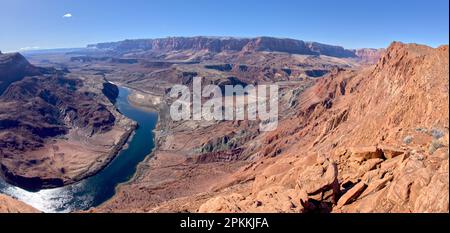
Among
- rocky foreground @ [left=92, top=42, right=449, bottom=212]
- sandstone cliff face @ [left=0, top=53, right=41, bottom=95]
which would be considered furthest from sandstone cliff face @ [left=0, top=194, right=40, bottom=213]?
sandstone cliff face @ [left=0, top=53, right=41, bottom=95]

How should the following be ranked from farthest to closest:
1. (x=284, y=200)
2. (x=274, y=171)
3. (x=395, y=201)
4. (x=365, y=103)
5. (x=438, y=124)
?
1. (x=365, y=103)
2. (x=274, y=171)
3. (x=438, y=124)
4. (x=284, y=200)
5. (x=395, y=201)

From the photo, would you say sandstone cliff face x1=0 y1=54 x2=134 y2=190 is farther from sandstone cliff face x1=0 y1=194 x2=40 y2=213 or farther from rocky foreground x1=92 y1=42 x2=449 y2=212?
sandstone cliff face x1=0 y1=194 x2=40 y2=213

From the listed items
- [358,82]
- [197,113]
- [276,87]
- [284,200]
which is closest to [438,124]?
[284,200]

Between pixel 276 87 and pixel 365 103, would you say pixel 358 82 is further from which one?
pixel 276 87

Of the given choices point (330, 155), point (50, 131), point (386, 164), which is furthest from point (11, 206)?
point (50, 131)

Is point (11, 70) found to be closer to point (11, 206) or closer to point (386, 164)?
point (11, 206)

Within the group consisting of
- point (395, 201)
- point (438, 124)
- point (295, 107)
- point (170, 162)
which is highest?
point (438, 124)

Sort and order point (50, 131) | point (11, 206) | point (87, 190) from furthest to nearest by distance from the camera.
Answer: point (50, 131)
point (87, 190)
point (11, 206)

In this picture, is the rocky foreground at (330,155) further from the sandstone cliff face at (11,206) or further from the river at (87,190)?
the sandstone cliff face at (11,206)

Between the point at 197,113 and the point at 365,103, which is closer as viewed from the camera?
the point at 365,103
